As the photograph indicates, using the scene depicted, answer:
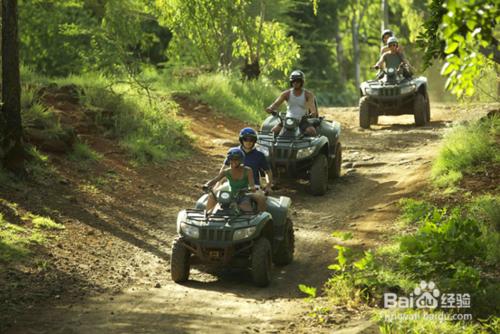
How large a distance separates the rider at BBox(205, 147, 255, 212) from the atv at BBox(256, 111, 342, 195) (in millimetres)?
3383

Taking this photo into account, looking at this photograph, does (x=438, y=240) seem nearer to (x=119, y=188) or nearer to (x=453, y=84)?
(x=453, y=84)

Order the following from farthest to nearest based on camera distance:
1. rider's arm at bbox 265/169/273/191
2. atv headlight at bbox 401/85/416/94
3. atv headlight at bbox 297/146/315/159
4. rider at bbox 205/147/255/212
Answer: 1. atv headlight at bbox 401/85/416/94
2. atv headlight at bbox 297/146/315/159
3. rider's arm at bbox 265/169/273/191
4. rider at bbox 205/147/255/212

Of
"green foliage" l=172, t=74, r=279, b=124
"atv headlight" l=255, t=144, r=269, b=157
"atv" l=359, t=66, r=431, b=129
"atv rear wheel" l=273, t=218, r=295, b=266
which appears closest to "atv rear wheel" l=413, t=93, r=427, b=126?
"atv" l=359, t=66, r=431, b=129

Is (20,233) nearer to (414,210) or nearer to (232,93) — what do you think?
(414,210)

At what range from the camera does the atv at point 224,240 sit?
10.1m

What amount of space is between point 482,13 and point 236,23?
61.6 ft

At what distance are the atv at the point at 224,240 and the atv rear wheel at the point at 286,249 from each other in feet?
1.32

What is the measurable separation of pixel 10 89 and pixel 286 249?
5.21 meters

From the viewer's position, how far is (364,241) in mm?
11719

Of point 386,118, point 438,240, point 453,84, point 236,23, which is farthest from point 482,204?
point 236,23

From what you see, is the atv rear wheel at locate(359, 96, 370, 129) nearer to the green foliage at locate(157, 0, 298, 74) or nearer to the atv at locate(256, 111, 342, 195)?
the green foliage at locate(157, 0, 298, 74)

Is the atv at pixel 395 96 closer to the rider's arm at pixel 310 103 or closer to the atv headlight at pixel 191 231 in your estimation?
the rider's arm at pixel 310 103

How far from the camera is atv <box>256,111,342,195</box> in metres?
14.5

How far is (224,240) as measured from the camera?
10.1 m
